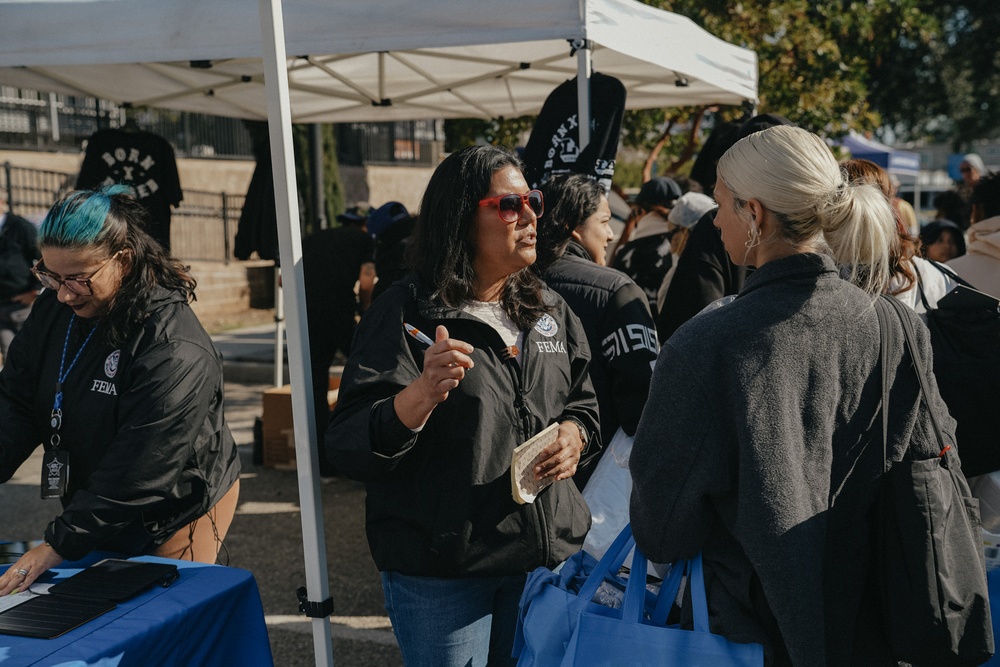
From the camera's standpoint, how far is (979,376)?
8.64 feet

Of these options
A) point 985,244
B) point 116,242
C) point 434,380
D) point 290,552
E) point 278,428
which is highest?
point 116,242

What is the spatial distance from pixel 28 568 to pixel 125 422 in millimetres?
424

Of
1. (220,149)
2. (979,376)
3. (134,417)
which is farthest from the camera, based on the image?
(220,149)

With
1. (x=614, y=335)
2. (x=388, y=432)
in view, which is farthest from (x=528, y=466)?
(x=614, y=335)

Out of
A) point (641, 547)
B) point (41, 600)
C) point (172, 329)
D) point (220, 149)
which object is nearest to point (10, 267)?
point (172, 329)

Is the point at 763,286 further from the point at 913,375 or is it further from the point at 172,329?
the point at 172,329

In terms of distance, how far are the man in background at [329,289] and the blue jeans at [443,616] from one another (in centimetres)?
374

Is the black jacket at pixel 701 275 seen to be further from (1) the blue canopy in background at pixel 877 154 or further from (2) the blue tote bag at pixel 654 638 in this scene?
(1) the blue canopy in background at pixel 877 154

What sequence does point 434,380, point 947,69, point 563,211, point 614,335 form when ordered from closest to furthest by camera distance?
Answer: point 434,380
point 614,335
point 563,211
point 947,69

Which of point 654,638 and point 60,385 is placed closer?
point 654,638

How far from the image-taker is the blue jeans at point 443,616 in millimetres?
2080

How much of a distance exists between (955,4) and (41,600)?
26285 millimetres

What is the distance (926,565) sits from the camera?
5.12 feet

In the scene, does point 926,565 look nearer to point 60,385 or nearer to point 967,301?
point 967,301
